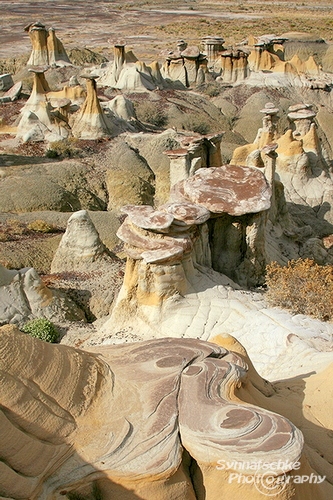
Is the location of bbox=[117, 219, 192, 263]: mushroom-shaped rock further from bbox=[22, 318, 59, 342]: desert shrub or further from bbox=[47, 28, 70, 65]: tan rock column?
bbox=[47, 28, 70, 65]: tan rock column

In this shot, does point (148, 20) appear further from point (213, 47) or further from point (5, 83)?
point (5, 83)

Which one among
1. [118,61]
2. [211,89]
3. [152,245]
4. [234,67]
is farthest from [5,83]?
[152,245]

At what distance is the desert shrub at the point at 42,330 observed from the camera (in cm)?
859

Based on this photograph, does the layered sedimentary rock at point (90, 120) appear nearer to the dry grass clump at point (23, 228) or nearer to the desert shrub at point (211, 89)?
the dry grass clump at point (23, 228)

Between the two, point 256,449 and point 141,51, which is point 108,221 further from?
point 141,51

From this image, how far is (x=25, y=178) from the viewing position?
1983 cm

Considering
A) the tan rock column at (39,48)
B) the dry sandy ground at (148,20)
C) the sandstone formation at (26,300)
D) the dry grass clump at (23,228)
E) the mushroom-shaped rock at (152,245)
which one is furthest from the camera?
the dry sandy ground at (148,20)

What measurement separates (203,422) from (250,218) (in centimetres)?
593

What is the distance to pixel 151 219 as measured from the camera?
741 cm

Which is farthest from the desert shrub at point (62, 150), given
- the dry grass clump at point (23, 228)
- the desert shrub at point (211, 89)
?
the desert shrub at point (211, 89)

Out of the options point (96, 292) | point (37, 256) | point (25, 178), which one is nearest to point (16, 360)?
point (96, 292)

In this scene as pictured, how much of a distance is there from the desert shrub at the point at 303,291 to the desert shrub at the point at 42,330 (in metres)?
3.50

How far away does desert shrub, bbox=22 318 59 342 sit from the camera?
8.59 m

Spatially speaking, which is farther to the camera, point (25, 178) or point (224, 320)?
point (25, 178)
